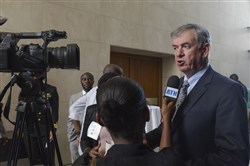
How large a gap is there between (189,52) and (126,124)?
435 mm

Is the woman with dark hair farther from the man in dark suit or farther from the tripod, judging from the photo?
the tripod

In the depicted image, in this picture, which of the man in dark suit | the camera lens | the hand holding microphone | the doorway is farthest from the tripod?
the doorway

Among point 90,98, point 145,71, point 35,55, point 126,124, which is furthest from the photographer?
point 145,71

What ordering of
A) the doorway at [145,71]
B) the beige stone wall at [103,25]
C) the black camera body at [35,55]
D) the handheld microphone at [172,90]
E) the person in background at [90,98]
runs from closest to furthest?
the handheld microphone at [172,90] < the black camera body at [35,55] < the person in background at [90,98] < the beige stone wall at [103,25] < the doorway at [145,71]

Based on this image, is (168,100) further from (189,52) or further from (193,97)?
(189,52)

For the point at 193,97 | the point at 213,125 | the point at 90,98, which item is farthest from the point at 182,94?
the point at 90,98

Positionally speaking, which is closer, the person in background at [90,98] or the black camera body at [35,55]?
the black camera body at [35,55]

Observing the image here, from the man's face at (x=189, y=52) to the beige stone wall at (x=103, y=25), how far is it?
298 cm

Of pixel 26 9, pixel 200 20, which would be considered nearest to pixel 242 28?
pixel 200 20

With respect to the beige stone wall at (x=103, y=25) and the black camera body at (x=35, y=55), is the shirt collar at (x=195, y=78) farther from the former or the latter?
the beige stone wall at (x=103, y=25)

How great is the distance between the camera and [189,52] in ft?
4.05

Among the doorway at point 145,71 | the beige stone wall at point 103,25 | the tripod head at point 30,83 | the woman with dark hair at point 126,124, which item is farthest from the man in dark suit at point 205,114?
the doorway at point 145,71

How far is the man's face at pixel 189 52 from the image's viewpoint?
123 centimetres

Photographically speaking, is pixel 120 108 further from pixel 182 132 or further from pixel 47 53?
pixel 47 53
